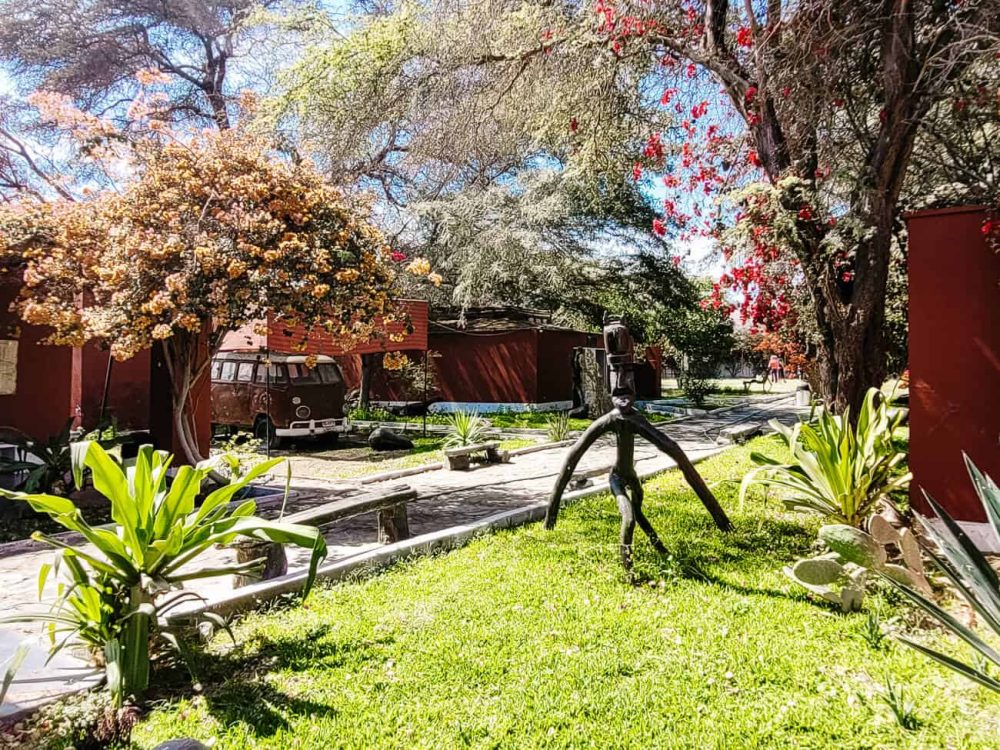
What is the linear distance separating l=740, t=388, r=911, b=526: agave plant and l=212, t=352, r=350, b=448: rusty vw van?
1083 centimetres

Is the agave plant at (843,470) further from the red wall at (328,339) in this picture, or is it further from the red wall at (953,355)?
the red wall at (328,339)

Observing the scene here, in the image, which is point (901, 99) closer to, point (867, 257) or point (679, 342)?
point (867, 257)

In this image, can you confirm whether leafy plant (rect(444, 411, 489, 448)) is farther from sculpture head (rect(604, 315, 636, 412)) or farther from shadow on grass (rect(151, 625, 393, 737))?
shadow on grass (rect(151, 625, 393, 737))

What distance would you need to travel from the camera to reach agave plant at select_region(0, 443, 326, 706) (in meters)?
3.21

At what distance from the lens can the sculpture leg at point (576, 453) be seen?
5137mm

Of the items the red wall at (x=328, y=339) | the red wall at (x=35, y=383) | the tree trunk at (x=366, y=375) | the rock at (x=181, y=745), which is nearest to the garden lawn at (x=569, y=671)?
the rock at (x=181, y=745)

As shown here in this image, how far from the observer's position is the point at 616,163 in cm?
1112

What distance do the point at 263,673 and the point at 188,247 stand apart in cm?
469

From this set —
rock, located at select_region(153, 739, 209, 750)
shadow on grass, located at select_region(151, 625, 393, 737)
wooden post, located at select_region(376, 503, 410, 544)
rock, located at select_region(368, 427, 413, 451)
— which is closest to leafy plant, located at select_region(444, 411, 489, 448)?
rock, located at select_region(368, 427, 413, 451)

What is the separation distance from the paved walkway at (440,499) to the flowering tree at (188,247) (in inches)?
90.9

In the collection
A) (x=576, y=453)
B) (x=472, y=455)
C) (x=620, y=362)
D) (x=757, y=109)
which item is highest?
(x=757, y=109)

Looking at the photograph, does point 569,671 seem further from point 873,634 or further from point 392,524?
point 392,524

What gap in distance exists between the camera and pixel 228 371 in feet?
48.3

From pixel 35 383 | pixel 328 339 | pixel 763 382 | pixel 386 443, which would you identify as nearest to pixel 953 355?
pixel 328 339
